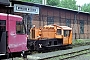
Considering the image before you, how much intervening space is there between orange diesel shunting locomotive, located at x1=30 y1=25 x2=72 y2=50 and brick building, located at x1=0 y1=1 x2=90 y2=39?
4.34 m

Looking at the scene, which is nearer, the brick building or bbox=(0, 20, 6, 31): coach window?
bbox=(0, 20, 6, 31): coach window

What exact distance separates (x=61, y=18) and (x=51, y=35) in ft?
38.2

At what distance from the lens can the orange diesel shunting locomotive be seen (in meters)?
19.3

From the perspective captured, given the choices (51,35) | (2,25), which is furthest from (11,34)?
Result: (51,35)

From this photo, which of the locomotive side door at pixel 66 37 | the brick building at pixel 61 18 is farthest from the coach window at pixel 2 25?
the locomotive side door at pixel 66 37

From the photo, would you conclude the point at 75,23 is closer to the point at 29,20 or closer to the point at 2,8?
the point at 29,20

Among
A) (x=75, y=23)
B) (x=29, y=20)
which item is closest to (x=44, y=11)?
(x=29, y=20)

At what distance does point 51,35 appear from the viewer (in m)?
20.7

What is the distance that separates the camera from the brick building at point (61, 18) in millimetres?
26008

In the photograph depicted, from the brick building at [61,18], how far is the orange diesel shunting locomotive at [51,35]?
14.2 feet

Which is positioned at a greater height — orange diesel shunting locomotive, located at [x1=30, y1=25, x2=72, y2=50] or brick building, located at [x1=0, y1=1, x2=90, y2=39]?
brick building, located at [x1=0, y1=1, x2=90, y2=39]

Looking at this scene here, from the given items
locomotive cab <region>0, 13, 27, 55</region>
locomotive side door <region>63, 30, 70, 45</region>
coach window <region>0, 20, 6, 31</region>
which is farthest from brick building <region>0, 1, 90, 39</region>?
coach window <region>0, 20, 6, 31</region>

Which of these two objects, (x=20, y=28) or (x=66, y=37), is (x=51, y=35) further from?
(x=20, y=28)

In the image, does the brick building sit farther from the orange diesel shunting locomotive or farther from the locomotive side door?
the locomotive side door
